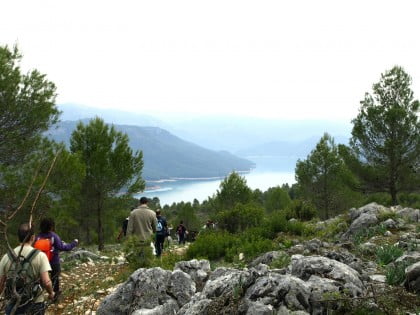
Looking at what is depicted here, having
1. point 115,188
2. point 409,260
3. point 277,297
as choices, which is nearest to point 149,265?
point 277,297

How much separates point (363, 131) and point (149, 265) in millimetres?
20241

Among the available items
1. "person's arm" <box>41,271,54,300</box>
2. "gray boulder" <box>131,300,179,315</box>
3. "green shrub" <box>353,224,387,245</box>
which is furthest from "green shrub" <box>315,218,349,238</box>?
"person's arm" <box>41,271,54,300</box>

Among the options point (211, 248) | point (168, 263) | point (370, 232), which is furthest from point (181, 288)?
point (370, 232)

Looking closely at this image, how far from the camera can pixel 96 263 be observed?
44.3 ft

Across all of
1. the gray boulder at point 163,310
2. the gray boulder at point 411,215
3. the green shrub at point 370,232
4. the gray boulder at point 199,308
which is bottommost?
the gray boulder at point 163,310

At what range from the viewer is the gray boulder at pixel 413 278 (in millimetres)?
5207

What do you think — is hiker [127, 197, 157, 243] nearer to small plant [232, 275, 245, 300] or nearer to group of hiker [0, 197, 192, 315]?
group of hiker [0, 197, 192, 315]

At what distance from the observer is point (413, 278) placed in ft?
→ 17.5

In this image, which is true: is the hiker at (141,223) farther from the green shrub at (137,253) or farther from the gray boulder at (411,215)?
the gray boulder at (411,215)

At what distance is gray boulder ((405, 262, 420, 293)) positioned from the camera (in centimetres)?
521

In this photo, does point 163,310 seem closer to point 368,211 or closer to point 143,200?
point 143,200

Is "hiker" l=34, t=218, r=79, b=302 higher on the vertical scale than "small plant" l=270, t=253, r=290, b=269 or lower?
higher

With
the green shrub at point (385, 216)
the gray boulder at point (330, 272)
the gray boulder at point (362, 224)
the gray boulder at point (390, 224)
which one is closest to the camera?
the gray boulder at point (330, 272)

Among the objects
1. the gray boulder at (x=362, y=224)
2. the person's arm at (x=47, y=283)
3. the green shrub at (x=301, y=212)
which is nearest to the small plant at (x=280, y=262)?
the person's arm at (x=47, y=283)
